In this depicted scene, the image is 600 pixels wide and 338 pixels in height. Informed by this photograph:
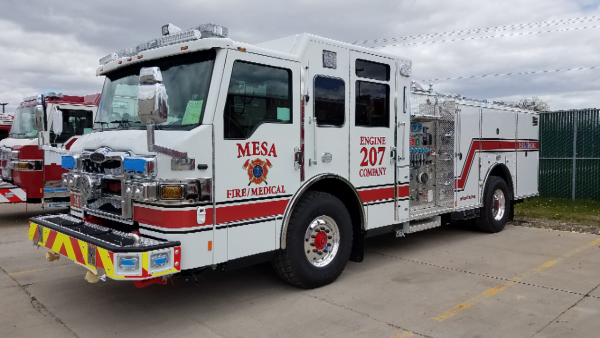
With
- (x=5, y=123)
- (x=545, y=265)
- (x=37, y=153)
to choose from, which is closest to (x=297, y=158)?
(x=545, y=265)

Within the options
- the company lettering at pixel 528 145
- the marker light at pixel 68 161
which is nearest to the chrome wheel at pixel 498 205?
the company lettering at pixel 528 145

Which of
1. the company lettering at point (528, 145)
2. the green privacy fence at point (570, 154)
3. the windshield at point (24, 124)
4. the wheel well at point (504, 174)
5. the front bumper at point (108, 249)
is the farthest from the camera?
the green privacy fence at point (570, 154)

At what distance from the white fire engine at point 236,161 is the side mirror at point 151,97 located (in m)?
0.01

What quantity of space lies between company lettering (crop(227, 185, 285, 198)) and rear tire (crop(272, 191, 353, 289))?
1.27ft

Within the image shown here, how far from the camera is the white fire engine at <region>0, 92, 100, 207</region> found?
32.8ft

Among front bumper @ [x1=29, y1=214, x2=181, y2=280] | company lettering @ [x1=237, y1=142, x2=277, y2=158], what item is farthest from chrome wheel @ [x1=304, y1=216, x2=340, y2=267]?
front bumper @ [x1=29, y1=214, x2=181, y2=280]

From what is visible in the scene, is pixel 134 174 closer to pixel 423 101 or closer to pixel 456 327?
pixel 456 327

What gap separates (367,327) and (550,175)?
36.3 ft

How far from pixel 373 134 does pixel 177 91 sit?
2.59m

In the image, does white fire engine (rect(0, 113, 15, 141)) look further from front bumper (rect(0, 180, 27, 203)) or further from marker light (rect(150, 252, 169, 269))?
marker light (rect(150, 252, 169, 269))

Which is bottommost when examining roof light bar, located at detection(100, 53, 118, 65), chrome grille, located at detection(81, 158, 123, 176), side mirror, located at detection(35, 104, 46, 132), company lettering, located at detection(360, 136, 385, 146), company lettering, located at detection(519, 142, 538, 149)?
chrome grille, located at detection(81, 158, 123, 176)

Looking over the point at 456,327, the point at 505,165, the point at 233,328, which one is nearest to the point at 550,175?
the point at 505,165

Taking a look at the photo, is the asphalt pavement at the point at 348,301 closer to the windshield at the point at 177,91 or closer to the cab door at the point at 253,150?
the cab door at the point at 253,150

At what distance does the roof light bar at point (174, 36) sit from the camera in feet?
14.8
